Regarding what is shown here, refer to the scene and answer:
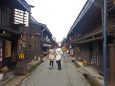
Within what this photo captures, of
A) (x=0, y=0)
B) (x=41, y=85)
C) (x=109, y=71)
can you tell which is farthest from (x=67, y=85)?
(x=0, y=0)

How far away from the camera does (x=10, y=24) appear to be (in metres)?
10.1

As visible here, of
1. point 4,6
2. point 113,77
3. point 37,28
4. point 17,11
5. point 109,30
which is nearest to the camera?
point 113,77

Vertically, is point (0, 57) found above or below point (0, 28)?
below

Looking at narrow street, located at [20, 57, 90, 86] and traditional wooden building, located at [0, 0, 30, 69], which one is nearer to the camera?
narrow street, located at [20, 57, 90, 86]

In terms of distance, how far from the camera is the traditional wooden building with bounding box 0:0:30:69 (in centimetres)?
862

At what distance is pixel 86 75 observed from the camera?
9.26 metres

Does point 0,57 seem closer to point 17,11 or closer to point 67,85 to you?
point 17,11

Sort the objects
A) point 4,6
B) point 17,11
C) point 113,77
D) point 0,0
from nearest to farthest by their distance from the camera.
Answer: point 113,77
point 0,0
point 4,6
point 17,11

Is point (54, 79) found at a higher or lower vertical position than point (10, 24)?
lower

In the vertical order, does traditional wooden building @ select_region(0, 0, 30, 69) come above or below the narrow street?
above

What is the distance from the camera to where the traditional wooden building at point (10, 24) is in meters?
8.62

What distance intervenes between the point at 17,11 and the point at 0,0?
2.08 m

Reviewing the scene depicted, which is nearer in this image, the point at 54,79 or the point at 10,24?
the point at 54,79

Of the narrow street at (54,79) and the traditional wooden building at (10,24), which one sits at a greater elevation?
the traditional wooden building at (10,24)
